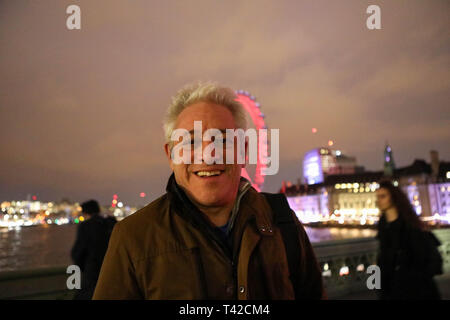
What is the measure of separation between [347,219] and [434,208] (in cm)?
1975

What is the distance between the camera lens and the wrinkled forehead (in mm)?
1964

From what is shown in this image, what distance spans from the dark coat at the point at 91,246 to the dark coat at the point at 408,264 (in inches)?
137

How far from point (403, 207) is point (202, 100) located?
298cm

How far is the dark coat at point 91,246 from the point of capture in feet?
14.3

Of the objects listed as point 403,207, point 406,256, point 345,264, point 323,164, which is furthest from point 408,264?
point 323,164

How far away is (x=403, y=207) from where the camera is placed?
12.5 ft

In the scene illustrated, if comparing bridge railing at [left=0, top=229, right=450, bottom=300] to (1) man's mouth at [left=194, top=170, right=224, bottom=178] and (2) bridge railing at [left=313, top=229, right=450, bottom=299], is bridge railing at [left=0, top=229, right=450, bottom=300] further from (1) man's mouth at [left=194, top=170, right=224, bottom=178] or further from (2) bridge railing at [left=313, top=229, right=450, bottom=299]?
(1) man's mouth at [left=194, top=170, right=224, bottom=178]

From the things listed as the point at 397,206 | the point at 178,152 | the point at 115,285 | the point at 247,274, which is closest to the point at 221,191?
the point at 178,152

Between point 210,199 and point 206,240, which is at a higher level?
point 210,199

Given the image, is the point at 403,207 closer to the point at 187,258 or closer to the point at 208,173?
the point at 208,173

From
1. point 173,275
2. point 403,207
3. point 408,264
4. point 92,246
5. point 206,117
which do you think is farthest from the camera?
point 92,246
